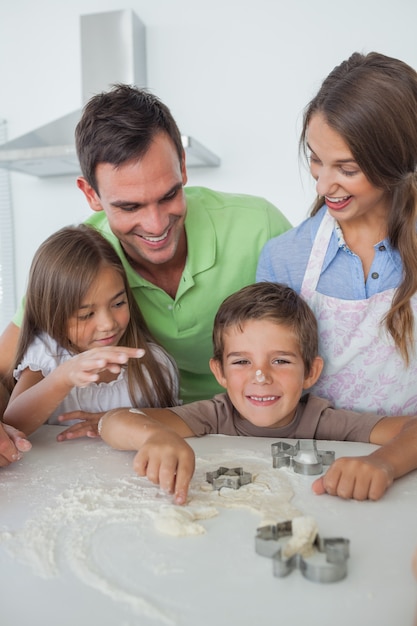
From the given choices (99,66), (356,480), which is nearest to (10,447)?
(356,480)

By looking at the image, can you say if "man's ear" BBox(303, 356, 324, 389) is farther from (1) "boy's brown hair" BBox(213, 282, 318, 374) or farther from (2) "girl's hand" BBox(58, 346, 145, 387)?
(2) "girl's hand" BBox(58, 346, 145, 387)

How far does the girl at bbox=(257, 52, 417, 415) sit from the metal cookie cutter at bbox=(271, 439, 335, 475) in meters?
0.36

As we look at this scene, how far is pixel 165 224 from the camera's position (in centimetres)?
144

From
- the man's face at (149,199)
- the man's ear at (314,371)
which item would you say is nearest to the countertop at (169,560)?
the man's ear at (314,371)

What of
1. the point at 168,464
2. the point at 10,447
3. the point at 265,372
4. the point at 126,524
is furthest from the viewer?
the point at 265,372

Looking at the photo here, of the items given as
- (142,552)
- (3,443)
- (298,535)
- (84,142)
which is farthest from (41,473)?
(84,142)

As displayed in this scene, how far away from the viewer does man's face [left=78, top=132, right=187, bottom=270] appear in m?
1.38

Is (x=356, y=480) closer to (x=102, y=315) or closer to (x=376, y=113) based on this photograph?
(x=376, y=113)

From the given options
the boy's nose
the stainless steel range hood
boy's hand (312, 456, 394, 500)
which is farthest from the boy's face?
the stainless steel range hood

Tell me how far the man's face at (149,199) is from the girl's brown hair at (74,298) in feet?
0.29

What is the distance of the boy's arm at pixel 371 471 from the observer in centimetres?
84

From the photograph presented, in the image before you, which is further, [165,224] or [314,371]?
[165,224]

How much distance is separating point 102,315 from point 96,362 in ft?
1.22

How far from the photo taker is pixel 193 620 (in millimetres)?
557
